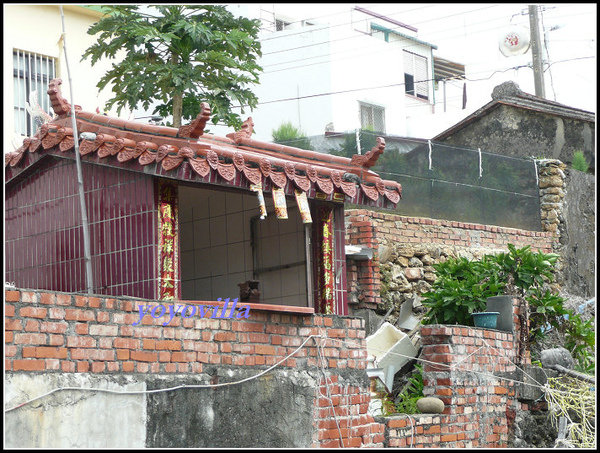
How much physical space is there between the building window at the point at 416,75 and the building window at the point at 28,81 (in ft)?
46.0

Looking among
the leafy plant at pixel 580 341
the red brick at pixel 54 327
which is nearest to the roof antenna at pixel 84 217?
the red brick at pixel 54 327

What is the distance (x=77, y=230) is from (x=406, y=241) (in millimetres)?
6642

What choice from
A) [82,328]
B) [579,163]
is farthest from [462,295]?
[579,163]

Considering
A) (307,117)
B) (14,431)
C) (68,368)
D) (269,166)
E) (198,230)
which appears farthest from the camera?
(307,117)

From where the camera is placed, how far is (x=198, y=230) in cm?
1214

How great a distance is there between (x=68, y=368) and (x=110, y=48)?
6.53 m

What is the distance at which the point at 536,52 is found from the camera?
2630cm

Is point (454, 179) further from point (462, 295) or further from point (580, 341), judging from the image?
point (462, 295)

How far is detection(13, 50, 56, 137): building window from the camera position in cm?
1800

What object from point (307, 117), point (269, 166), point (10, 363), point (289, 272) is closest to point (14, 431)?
point (10, 363)

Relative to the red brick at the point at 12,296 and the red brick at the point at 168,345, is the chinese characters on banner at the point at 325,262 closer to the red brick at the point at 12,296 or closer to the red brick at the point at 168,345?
the red brick at the point at 168,345

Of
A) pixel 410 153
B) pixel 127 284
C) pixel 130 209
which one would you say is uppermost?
pixel 410 153

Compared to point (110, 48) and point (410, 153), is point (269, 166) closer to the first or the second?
point (110, 48)

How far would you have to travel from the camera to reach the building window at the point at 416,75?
98.7 ft
